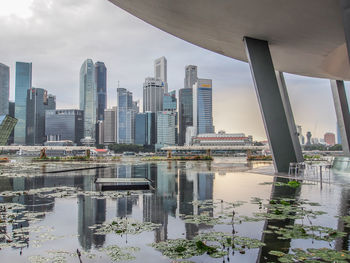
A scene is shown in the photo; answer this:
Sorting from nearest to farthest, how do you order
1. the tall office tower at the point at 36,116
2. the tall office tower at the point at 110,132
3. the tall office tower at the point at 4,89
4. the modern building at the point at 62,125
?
the tall office tower at the point at 4,89
the tall office tower at the point at 36,116
the modern building at the point at 62,125
the tall office tower at the point at 110,132

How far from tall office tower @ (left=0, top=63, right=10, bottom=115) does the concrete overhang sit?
6717 inches

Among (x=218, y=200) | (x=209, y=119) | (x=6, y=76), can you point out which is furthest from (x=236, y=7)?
(x=6, y=76)

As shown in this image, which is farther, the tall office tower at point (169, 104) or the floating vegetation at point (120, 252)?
the tall office tower at point (169, 104)

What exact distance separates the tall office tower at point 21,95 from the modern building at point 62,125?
12.2 metres

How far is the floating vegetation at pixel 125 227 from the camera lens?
5035mm

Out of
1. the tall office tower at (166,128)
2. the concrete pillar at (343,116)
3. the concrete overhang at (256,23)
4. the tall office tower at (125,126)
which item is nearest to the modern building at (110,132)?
the tall office tower at (125,126)

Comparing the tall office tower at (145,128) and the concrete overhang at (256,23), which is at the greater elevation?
the tall office tower at (145,128)

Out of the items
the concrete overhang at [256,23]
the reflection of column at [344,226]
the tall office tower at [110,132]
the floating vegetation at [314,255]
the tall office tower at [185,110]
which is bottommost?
the reflection of column at [344,226]

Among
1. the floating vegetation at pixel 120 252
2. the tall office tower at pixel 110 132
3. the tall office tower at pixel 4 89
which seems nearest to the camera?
the floating vegetation at pixel 120 252

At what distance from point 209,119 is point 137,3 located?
17270cm

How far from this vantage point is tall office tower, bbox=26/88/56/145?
16988cm

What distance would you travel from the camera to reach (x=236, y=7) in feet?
40.9

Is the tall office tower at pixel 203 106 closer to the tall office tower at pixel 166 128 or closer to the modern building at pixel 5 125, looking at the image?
the tall office tower at pixel 166 128

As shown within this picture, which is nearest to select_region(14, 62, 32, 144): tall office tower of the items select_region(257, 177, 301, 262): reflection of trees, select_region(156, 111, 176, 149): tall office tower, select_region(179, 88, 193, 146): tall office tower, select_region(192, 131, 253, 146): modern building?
select_region(156, 111, 176, 149): tall office tower
